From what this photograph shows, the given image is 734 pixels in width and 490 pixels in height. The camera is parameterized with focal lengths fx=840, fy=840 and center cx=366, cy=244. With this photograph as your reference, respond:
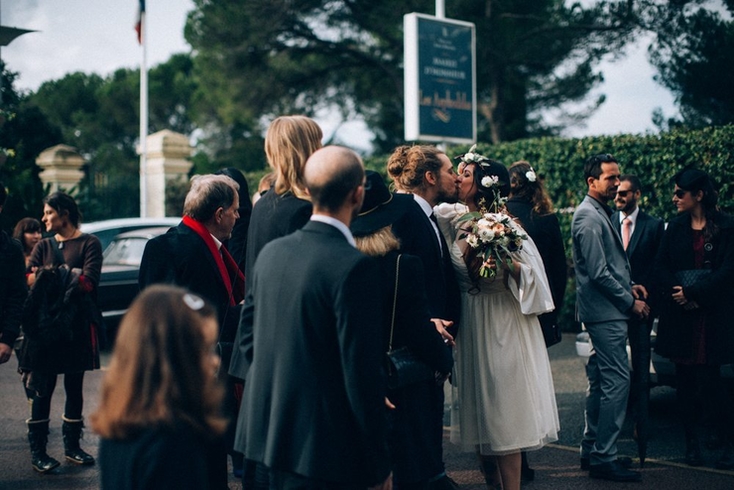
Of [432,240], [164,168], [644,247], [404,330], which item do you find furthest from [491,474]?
[164,168]

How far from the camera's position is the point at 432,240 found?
4309mm

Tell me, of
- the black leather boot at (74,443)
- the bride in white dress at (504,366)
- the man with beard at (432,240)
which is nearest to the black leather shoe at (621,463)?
the bride in white dress at (504,366)

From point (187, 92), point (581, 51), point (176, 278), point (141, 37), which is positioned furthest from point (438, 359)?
point (187, 92)

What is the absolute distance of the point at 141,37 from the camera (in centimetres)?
2317

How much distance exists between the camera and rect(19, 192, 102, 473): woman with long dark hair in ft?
19.8

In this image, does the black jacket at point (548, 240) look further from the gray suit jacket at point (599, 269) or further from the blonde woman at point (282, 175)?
the blonde woman at point (282, 175)

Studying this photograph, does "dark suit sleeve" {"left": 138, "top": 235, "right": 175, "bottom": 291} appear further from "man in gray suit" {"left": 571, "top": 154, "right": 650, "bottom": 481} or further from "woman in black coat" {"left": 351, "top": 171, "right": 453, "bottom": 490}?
"man in gray suit" {"left": 571, "top": 154, "right": 650, "bottom": 481}

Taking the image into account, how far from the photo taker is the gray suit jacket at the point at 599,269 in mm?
5711

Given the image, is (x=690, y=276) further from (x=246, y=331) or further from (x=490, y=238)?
(x=246, y=331)

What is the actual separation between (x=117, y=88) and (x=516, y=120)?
111 ft

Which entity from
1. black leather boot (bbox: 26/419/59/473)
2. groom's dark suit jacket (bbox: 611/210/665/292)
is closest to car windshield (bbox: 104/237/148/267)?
black leather boot (bbox: 26/419/59/473)

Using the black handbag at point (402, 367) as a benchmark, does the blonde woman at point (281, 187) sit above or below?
above

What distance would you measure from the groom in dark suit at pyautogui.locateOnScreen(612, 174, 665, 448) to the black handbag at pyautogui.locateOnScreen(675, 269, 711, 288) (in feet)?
0.93

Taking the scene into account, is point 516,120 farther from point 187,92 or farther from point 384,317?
point 187,92
